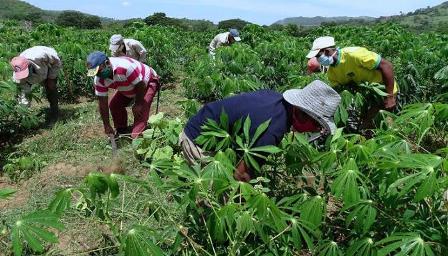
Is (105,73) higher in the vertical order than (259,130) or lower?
lower

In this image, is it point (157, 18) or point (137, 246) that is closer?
point (137, 246)

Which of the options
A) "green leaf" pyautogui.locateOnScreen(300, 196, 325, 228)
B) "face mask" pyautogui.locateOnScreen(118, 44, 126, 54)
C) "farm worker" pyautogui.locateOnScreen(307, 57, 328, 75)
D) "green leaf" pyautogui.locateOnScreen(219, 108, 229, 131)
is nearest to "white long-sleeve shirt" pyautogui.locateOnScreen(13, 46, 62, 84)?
"face mask" pyautogui.locateOnScreen(118, 44, 126, 54)

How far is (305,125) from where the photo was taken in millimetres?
2283

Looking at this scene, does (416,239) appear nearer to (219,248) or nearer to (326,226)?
(326,226)

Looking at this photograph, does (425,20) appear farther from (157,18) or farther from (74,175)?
(74,175)

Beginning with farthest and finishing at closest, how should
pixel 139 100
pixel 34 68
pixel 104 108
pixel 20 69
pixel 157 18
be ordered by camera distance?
1. pixel 157 18
2. pixel 34 68
3. pixel 20 69
4. pixel 139 100
5. pixel 104 108

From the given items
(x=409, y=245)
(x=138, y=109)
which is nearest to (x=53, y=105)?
(x=138, y=109)

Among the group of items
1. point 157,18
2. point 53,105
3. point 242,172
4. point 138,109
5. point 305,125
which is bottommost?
point 157,18

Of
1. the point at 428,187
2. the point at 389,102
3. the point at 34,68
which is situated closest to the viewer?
the point at 428,187

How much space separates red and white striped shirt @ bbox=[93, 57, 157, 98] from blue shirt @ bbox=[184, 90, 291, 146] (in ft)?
6.40

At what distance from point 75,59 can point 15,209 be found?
4.09 metres

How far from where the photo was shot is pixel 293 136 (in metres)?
2.40

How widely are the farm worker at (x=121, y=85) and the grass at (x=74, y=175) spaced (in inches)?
12.4

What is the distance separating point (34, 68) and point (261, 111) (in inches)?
156
